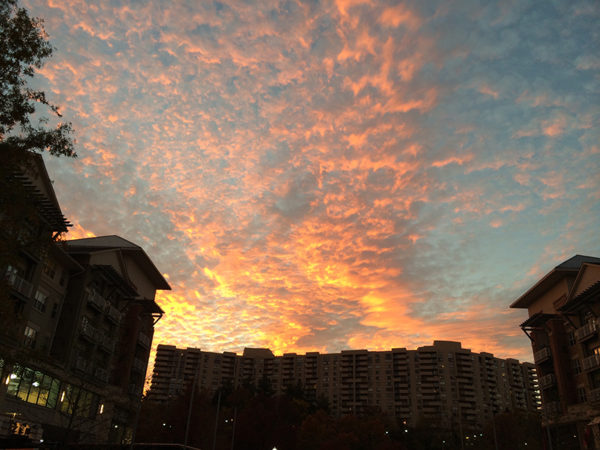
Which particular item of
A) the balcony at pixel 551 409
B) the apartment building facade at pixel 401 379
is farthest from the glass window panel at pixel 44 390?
the apartment building facade at pixel 401 379

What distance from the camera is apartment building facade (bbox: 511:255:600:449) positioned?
153 ft

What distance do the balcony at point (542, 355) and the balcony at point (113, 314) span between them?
2018 inches

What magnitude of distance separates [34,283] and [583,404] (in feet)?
175

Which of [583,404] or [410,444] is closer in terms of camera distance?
[583,404]

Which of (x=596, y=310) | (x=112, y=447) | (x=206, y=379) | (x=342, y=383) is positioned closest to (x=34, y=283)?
(x=112, y=447)

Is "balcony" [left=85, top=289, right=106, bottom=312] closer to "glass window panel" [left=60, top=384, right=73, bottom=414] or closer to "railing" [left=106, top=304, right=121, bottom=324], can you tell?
"railing" [left=106, top=304, right=121, bottom=324]

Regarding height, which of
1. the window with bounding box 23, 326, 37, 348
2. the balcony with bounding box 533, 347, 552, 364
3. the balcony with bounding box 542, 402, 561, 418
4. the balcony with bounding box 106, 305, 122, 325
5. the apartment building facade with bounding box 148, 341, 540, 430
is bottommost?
the balcony with bounding box 542, 402, 561, 418

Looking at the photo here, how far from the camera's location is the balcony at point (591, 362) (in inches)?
1813

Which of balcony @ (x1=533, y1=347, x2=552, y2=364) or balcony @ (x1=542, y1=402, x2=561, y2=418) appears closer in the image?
balcony @ (x1=542, y1=402, x2=561, y2=418)

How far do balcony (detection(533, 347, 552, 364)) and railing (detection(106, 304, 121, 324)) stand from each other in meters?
51.3

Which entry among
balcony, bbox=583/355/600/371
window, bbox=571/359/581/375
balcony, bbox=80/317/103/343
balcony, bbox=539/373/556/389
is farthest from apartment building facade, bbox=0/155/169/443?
balcony, bbox=539/373/556/389

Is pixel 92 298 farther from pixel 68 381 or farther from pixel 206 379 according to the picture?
pixel 206 379

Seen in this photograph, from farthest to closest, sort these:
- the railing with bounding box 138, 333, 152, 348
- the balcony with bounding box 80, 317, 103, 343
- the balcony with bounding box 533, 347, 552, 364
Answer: the railing with bounding box 138, 333, 152, 348
the balcony with bounding box 533, 347, 552, 364
the balcony with bounding box 80, 317, 103, 343

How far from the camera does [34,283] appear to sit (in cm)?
4034
